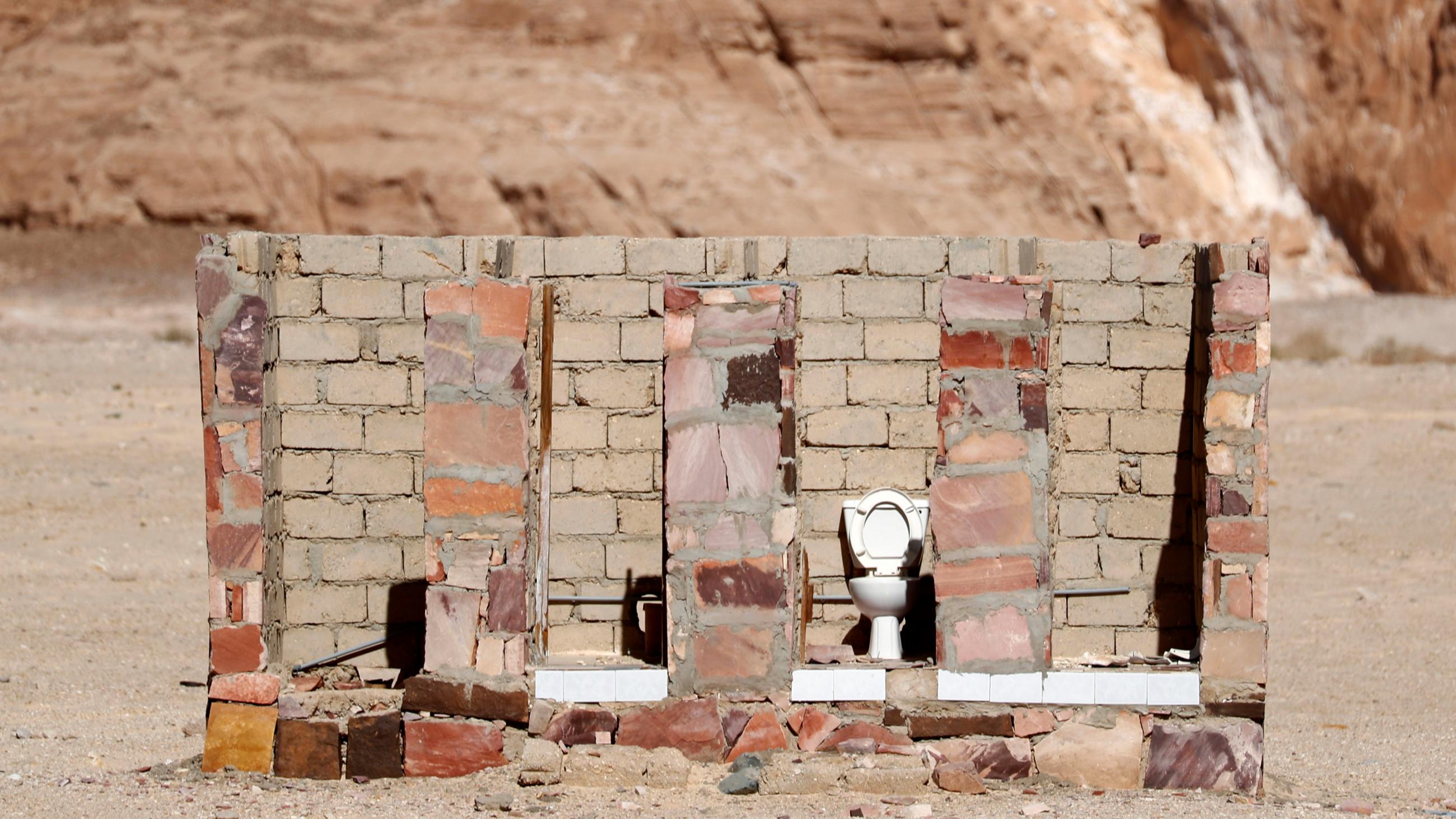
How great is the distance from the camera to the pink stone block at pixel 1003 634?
20.4ft

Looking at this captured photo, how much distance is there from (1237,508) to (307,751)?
11.9 ft

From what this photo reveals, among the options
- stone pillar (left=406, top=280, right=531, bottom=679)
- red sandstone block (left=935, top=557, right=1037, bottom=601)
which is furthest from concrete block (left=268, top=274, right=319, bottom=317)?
red sandstone block (left=935, top=557, right=1037, bottom=601)

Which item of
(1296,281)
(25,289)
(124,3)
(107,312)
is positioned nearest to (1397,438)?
(1296,281)

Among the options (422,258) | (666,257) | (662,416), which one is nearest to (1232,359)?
(662,416)

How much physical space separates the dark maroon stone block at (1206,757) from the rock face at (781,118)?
21152mm

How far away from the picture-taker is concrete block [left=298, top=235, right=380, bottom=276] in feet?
23.0

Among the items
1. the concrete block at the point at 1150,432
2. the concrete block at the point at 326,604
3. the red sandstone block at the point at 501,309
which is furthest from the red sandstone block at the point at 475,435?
the concrete block at the point at 1150,432

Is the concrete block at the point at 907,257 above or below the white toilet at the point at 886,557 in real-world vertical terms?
above

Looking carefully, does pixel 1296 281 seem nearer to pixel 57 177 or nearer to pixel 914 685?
pixel 57 177

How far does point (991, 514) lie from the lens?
20.5 ft

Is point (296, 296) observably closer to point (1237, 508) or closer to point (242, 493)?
point (242, 493)

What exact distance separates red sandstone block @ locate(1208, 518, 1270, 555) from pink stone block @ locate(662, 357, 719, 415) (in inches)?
76.2

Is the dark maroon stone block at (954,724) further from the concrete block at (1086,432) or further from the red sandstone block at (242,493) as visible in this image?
the red sandstone block at (242,493)

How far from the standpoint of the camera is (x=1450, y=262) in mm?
28938
